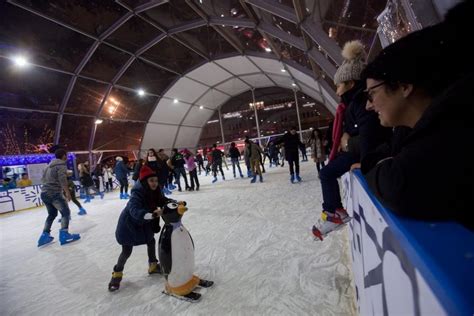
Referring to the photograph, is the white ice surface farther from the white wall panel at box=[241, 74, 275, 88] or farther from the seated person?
Answer: the white wall panel at box=[241, 74, 275, 88]

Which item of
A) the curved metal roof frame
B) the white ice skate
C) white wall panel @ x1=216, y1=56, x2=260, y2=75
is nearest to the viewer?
the white ice skate

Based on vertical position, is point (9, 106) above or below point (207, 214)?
above

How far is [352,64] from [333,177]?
869mm

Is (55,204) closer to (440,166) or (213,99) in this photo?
(440,166)

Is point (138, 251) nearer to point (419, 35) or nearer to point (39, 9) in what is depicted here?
point (419, 35)

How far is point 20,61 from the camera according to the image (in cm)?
916

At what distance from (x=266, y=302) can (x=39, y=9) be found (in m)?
10.4

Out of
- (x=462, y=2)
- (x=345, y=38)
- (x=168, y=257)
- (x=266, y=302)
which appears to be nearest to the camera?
(x=462, y=2)

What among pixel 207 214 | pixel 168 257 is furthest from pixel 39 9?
pixel 168 257

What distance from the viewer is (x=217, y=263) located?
106 inches

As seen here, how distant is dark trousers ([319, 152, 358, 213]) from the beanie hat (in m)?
0.58

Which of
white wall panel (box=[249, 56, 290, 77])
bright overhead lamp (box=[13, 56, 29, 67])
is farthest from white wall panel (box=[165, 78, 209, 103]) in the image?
bright overhead lamp (box=[13, 56, 29, 67])

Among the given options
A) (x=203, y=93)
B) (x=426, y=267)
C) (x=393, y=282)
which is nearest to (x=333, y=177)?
(x=393, y=282)

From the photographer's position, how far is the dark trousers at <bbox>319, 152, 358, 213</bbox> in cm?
196
